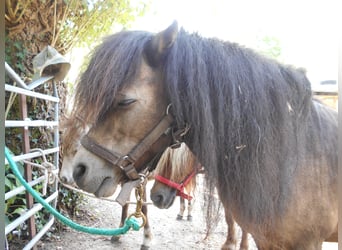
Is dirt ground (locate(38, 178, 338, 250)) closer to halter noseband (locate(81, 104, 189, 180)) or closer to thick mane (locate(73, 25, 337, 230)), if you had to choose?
thick mane (locate(73, 25, 337, 230))

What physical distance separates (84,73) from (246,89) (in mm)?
519

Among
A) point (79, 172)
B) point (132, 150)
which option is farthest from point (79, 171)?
point (132, 150)

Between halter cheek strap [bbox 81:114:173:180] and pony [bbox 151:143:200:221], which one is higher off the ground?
halter cheek strap [bbox 81:114:173:180]

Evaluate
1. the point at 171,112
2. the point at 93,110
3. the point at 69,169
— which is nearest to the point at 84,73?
the point at 93,110

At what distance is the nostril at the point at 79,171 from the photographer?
87 centimetres

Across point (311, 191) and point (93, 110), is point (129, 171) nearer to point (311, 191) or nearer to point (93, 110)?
point (93, 110)

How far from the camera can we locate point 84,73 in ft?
2.98

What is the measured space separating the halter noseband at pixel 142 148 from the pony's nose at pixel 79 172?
62mm

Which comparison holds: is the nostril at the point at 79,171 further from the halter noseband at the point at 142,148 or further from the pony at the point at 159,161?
the pony at the point at 159,161

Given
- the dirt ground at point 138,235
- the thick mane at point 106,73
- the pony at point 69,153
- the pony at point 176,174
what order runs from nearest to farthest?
the thick mane at point 106,73, the pony at point 69,153, the pony at point 176,174, the dirt ground at point 138,235

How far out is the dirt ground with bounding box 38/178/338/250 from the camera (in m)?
2.45

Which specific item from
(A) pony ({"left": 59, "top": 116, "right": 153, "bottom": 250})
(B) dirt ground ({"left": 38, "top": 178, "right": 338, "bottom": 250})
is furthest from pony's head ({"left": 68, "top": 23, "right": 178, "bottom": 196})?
(B) dirt ground ({"left": 38, "top": 178, "right": 338, "bottom": 250})

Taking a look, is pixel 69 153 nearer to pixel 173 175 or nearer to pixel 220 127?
pixel 173 175

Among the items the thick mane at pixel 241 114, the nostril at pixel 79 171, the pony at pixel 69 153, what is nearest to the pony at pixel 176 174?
the pony at pixel 69 153
